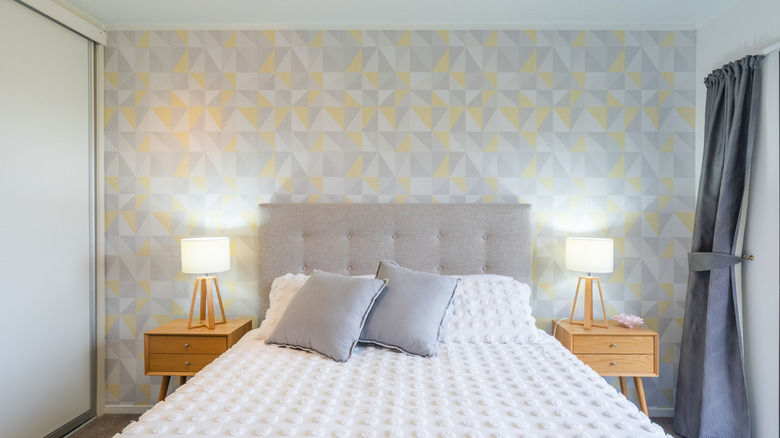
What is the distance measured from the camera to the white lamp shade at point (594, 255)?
2783 millimetres

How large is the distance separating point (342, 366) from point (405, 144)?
5.26 feet

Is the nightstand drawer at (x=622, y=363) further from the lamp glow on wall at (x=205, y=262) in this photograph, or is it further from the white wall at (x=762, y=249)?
the lamp glow on wall at (x=205, y=262)

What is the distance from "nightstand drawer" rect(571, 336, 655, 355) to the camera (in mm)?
2721

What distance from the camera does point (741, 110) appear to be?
2.56m

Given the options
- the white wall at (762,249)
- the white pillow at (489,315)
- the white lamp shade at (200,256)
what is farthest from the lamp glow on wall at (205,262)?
the white wall at (762,249)

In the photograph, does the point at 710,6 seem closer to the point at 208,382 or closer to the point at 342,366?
the point at 342,366

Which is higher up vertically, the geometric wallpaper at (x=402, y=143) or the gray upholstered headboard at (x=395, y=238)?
the geometric wallpaper at (x=402, y=143)

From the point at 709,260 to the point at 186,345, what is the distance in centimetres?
314

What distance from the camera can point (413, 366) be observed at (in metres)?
2.08

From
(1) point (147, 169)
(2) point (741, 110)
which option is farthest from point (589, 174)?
(1) point (147, 169)

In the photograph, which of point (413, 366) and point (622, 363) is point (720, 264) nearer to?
point (622, 363)

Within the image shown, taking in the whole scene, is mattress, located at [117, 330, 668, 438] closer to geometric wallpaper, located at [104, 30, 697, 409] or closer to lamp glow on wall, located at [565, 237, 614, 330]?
lamp glow on wall, located at [565, 237, 614, 330]

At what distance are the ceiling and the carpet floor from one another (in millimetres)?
2600

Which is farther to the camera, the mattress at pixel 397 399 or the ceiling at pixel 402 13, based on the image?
the ceiling at pixel 402 13
